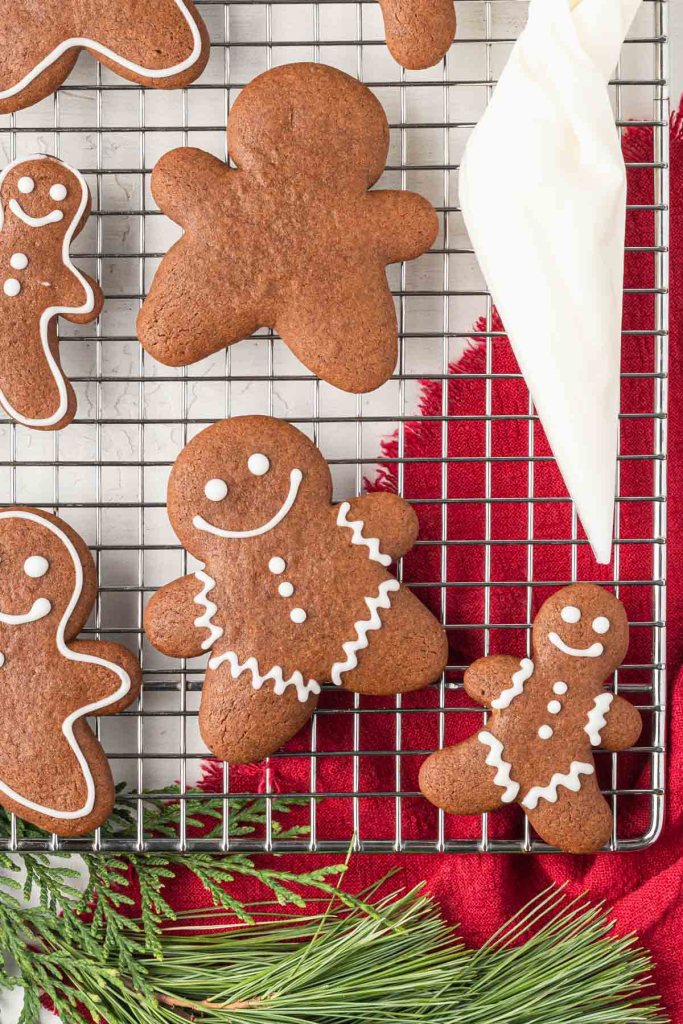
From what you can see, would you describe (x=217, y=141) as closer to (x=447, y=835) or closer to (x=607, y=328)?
(x=607, y=328)

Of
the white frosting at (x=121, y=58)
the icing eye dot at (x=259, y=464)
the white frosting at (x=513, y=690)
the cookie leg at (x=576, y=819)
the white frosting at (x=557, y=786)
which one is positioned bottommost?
the cookie leg at (x=576, y=819)

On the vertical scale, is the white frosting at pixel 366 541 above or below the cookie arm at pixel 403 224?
below

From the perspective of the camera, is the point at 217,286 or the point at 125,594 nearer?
the point at 217,286

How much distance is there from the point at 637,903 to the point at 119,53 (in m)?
1.16

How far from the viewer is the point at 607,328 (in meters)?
1.00

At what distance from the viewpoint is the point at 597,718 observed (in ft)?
3.44

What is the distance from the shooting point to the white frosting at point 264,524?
1.04m

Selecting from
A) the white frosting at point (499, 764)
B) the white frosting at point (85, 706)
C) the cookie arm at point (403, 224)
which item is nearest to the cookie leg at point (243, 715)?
the white frosting at point (85, 706)

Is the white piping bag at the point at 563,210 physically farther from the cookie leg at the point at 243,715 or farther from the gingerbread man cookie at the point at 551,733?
the cookie leg at the point at 243,715

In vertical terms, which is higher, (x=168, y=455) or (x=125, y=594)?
(x=168, y=455)

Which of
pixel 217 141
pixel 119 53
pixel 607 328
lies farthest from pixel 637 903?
pixel 119 53

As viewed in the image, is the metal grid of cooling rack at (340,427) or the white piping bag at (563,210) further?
the metal grid of cooling rack at (340,427)

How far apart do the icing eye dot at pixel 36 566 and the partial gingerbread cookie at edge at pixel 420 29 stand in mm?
703

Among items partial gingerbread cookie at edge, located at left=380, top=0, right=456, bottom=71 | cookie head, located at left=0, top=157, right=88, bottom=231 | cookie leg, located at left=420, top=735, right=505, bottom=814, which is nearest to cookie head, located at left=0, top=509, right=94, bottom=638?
cookie head, located at left=0, top=157, right=88, bottom=231
